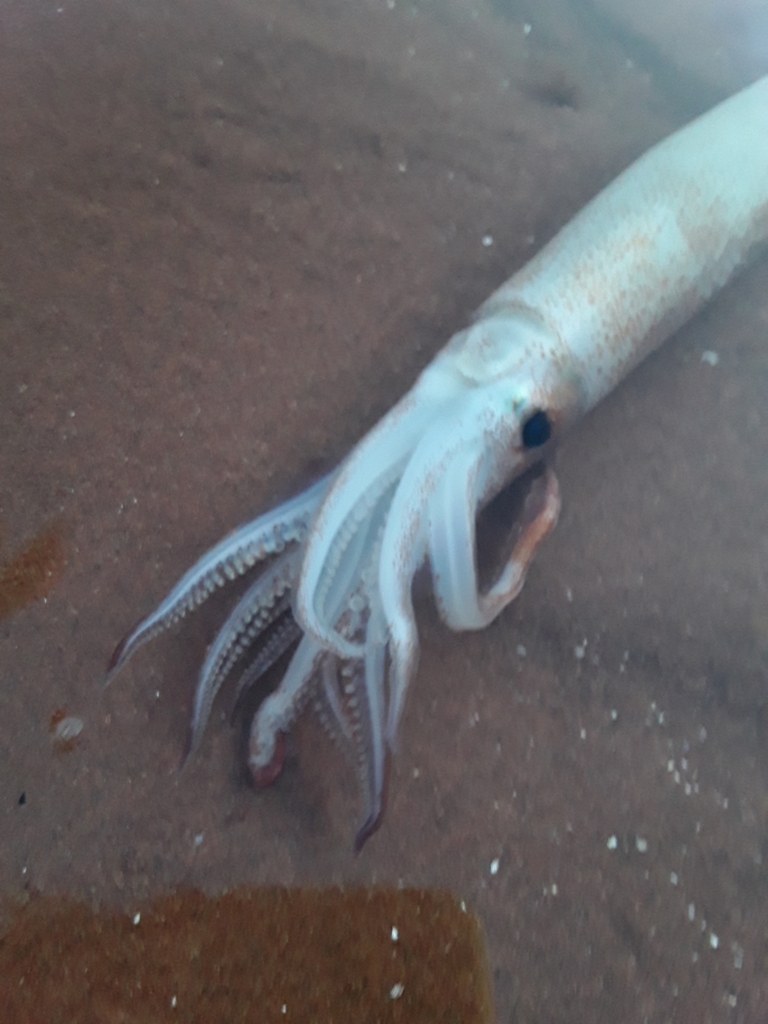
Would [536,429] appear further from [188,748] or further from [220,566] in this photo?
[188,748]

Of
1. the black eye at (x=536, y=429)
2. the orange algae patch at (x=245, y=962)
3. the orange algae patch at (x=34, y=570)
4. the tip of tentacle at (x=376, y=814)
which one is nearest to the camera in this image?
the orange algae patch at (x=245, y=962)

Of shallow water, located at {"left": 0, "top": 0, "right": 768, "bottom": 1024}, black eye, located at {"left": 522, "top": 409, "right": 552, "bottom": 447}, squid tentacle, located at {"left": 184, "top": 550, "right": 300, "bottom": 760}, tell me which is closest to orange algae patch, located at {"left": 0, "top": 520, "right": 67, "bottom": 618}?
shallow water, located at {"left": 0, "top": 0, "right": 768, "bottom": 1024}

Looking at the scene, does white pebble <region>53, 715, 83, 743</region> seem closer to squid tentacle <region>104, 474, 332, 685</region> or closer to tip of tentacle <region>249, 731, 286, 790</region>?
squid tentacle <region>104, 474, 332, 685</region>

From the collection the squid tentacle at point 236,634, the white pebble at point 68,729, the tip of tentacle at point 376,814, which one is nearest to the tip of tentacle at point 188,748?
the squid tentacle at point 236,634

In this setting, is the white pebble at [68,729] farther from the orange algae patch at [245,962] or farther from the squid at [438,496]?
the orange algae patch at [245,962]

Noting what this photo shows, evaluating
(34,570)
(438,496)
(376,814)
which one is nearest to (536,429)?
(438,496)

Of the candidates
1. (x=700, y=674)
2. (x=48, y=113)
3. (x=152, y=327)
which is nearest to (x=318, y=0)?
(x=48, y=113)
